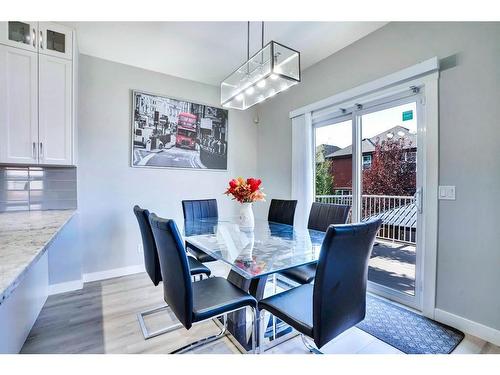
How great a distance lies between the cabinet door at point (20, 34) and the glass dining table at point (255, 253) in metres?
2.24

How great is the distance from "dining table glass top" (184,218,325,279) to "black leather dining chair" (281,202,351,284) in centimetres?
21

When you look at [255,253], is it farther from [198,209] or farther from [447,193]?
[447,193]

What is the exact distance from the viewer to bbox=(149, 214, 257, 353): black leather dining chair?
1.27 meters

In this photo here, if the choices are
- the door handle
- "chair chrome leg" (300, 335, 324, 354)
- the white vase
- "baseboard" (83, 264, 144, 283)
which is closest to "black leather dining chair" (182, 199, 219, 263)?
the white vase

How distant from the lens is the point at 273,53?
178cm

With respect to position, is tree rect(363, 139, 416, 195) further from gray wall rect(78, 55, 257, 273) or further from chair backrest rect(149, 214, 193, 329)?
gray wall rect(78, 55, 257, 273)

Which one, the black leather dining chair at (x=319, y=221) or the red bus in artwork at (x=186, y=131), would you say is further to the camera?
the red bus in artwork at (x=186, y=131)

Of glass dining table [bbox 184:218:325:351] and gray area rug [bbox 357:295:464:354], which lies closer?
glass dining table [bbox 184:218:325:351]

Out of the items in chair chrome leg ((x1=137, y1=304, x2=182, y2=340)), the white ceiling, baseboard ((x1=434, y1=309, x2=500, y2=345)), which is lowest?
chair chrome leg ((x1=137, y1=304, x2=182, y2=340))

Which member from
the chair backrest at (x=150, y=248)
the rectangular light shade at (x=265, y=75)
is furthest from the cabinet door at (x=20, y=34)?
the chair backrest at (x=150, y=248)

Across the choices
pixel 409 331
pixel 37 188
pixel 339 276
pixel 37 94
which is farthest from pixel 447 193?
pixel 37 188

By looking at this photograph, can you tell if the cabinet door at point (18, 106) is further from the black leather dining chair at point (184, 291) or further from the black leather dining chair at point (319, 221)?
the black leather dining chair at point (319, 221)

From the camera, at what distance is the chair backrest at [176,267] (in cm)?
126
